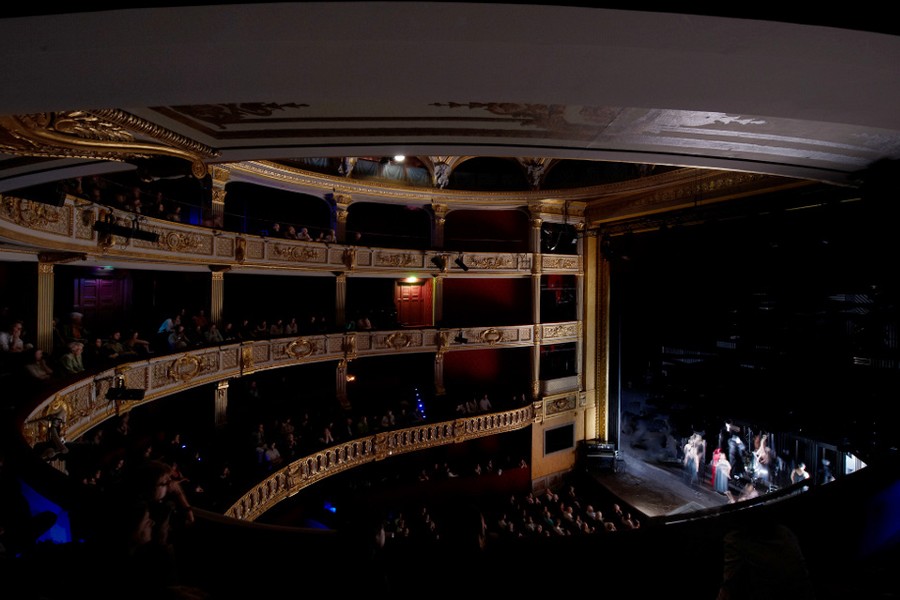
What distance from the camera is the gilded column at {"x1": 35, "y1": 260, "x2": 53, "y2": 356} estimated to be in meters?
6.67

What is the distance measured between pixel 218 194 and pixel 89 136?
9335mm

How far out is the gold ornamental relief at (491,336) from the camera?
15.5 m

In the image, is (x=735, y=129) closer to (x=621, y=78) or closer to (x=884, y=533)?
(x=621, y=78)

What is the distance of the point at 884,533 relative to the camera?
10.2 ft

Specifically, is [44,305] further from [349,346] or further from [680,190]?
[680,190]

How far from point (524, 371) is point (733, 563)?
587 inches

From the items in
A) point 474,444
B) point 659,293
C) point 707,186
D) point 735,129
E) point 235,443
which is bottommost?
point 474,444

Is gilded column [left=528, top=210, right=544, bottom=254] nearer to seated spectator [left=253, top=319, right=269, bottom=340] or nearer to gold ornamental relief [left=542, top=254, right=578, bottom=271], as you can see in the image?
gold ornamental relief [left=542, top=254, right=578, bottom=271]

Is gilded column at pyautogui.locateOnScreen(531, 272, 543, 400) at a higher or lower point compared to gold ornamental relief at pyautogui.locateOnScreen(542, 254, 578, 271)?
lower

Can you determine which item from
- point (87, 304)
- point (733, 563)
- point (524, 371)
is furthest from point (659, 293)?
point (87, 304)

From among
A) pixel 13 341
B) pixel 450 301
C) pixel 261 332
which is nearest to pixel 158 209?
pixel 13 341

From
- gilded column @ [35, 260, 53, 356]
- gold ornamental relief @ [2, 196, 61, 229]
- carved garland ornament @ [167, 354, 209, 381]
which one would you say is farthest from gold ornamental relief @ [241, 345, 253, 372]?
gold ornamental relief @ [2, 196, 61, 229]

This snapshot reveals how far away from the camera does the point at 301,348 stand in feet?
39.8

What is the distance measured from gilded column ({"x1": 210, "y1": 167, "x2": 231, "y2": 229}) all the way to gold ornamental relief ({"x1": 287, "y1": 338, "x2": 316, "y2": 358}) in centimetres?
380
